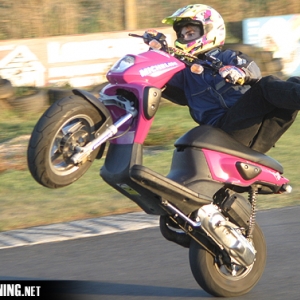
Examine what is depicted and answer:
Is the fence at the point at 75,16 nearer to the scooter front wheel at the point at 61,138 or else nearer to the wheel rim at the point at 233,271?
the wheel rim at the point at 233,271

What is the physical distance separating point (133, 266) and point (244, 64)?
67.0 inches

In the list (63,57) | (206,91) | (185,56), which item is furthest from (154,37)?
(63,57)

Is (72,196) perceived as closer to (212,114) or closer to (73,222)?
(73,222)

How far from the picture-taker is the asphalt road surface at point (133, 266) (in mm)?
4668

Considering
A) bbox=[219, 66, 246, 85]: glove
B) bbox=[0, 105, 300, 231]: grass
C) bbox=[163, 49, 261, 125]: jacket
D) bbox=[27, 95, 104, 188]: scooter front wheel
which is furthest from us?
bbox=[0, 105, 300, 231]: grass

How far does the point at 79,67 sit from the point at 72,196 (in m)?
5.41

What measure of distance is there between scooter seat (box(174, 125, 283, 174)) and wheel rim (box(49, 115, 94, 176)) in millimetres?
678

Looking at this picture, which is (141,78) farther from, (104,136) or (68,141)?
(68,141)

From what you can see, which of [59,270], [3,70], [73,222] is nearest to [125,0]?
[3,70]

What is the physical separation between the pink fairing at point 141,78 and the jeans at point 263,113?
47 cm

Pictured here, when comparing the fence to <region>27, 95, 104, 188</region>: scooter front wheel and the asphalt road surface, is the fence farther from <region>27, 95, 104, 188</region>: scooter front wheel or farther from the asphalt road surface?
<region>27, 95, 104, 188</region>: scooter front wheel

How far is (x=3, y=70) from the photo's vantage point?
38.9ft

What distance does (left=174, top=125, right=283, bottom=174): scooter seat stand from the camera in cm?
445

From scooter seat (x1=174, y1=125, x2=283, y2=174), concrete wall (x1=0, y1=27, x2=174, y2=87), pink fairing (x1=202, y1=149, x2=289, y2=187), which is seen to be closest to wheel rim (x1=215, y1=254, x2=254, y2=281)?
pink fairing (x1=202, y1=149, x2=289, y2=187)
